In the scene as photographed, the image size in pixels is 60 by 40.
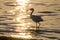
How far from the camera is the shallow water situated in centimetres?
1370

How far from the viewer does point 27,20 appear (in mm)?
16219

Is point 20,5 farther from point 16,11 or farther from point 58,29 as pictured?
point 58,29

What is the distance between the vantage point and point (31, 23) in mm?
15531

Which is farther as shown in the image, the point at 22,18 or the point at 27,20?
the point at 22,18

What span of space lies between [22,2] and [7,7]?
247cm

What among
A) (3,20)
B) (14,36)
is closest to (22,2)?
(3,20)

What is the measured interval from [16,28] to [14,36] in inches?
59.6

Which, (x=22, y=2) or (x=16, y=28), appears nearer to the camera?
(x=16, y=28)

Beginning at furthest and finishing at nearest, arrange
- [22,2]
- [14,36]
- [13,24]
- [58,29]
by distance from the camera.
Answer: [22,2], [13,24], [58,29], [14,36]

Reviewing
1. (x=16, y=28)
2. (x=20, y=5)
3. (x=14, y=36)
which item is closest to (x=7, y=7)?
(x=20, y=5)

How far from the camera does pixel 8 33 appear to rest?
13820 mm

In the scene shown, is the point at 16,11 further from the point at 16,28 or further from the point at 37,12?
the point at 16,28

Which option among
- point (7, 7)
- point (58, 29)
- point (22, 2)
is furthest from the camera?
point (22, 2)

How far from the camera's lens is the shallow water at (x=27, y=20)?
13703 mm
